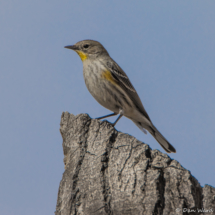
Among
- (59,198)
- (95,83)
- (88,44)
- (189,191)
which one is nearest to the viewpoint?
(189,191)

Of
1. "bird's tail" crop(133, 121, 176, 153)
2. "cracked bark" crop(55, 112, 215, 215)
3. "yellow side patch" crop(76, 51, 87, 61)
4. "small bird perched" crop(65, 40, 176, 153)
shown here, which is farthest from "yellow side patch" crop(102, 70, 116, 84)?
"cracked bark" crop(55, 112, 215, 215)

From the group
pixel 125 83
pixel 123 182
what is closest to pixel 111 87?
pixel 125 83

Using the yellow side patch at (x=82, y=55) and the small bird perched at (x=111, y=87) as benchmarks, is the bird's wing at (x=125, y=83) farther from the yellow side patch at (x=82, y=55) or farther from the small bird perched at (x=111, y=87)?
the yellow side patch at (x=82, y=55)

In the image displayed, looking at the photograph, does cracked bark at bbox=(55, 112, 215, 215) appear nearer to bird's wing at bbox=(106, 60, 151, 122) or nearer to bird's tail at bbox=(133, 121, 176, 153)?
bird's wing at bbox=(106, 60, 151, 122)

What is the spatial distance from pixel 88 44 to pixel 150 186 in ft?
20.2

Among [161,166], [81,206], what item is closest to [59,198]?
[81,206]

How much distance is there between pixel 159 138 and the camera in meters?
8.95

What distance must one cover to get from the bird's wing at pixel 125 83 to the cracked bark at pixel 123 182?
11.7 ft

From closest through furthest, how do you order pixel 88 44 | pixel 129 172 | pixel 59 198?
pixel 129 172 < pixel 59 198 < pixel 88 44

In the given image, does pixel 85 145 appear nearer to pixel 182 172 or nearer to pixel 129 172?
pixel 129 172

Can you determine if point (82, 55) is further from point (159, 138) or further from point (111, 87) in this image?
point (159, 138)

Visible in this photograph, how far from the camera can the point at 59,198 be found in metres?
4.93

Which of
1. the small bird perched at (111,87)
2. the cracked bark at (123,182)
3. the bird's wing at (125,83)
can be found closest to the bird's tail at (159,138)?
the small bird perched at (111,87)

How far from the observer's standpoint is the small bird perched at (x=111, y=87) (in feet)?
27.0
